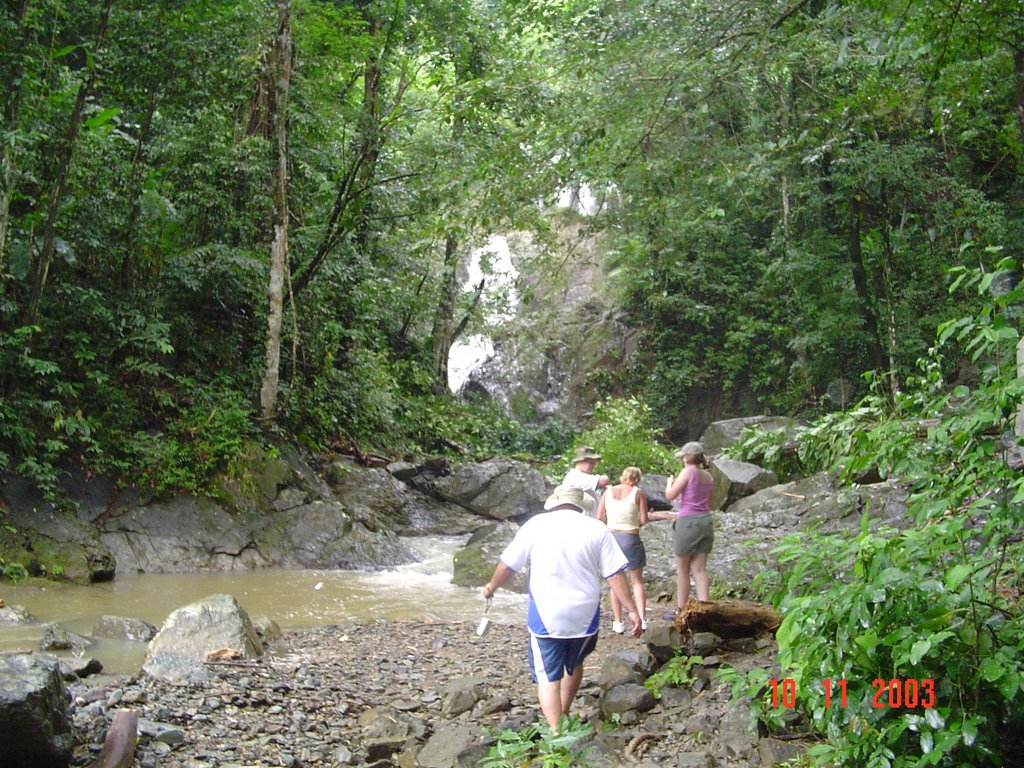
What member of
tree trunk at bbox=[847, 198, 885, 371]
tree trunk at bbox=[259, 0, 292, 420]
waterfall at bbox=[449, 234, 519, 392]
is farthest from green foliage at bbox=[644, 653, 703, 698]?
waterfall at bbox=[449, 234, 519, 392]

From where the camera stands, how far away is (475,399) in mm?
24766

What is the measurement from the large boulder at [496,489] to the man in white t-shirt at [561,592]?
11041 millimetres

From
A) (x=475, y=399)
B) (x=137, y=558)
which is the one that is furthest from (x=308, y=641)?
(x=475, y=399)

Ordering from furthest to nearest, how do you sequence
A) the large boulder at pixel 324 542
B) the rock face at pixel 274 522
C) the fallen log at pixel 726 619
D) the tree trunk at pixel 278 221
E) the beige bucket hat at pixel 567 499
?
the tree trunk at pixel 278 221
the large boulder at pixel 324 542
the rock face at pixel 274 522
the fallen log at pixel 726 619
the beige bucket hat at pixel 567 499

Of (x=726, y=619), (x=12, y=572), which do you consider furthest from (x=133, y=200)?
(x=726, y=619)

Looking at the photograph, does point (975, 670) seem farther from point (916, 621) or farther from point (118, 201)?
point (118, 201)

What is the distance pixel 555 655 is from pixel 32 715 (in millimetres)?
2667

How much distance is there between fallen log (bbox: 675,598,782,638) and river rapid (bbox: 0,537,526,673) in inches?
145

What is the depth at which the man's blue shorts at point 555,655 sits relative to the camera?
4684 mm

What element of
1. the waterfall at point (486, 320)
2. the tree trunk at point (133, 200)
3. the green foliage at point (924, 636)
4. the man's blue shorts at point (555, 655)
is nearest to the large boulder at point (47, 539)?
the tree trunk at point (133, 200)

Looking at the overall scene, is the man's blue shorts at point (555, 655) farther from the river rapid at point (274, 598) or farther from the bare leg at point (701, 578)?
the river rapid at point (274, 598)

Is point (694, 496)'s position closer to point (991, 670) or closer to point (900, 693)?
point (900, 693)

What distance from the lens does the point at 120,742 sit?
4.59 meters

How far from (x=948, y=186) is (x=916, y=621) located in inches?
588
